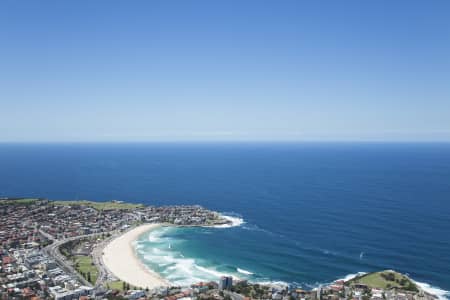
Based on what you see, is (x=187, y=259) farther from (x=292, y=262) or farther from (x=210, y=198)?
(x=210, y=198)

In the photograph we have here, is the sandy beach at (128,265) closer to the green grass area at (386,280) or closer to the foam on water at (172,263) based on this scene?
the foam on water at (172,263)

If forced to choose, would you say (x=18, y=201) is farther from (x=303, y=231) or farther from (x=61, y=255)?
(x=303, y=231)

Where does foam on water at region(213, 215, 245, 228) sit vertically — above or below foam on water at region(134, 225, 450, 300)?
above

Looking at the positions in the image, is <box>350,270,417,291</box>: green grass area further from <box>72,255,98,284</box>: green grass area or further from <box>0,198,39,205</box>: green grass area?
<box>0,198,39,205</box>: green grass area

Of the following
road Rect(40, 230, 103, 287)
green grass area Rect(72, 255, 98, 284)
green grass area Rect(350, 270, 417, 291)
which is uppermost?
green grass area Rect(350, 270, 417, 291)

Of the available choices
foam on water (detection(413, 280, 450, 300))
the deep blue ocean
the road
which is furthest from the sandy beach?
foam on water (detection(413, 280, 450, 300))

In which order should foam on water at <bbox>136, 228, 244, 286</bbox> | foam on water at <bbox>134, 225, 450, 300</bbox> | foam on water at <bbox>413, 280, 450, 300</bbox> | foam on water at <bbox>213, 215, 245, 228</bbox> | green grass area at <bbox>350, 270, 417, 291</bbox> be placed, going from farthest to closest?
foam on water at <bbox>213, 215, 245, 228</bbox>
foam on water at <bbox>136, 228, 244, 286</bbox>
foam on water at <bbox>134, 225, 450, 300</bbox>
green grass area at <bbox>350, 270, 417, 291</bbox>
foam on water at <bbox>413, 280, 450, 300</bbox>

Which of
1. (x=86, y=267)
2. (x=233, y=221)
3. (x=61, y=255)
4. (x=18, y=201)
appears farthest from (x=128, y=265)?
(x=18, y=201)
